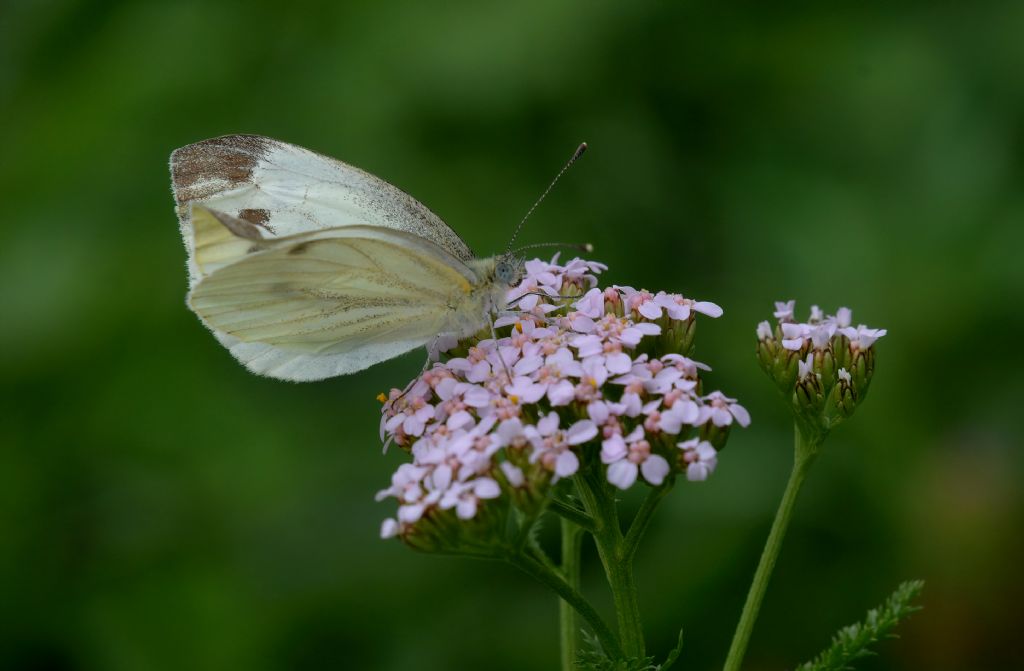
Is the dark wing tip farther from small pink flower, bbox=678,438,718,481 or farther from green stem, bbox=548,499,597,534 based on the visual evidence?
small pink flower, bbox=678,438,718,481

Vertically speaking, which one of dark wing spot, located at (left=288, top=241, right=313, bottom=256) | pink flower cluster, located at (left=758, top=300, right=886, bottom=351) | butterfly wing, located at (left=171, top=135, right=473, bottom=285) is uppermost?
butterfly wing, located at (left=171, top=135, right=473, bottom=285)

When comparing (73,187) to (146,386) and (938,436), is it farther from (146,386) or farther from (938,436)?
(938,436)

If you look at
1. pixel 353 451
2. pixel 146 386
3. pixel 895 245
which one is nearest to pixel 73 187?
pixel 146 386

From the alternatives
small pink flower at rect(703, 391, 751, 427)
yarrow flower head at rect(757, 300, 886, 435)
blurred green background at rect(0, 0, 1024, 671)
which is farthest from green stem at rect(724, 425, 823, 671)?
blurred green background at rect(0, 0, 1024, 671)

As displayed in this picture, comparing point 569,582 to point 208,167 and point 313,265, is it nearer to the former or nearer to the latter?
point 313,265

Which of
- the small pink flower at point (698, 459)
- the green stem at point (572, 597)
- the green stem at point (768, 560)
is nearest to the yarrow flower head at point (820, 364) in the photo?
the green stem at point (768, 560)

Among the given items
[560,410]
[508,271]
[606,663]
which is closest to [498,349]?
[560,410]

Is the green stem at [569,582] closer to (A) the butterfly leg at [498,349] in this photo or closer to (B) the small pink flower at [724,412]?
(A) the butterfly leg at [498,349]
